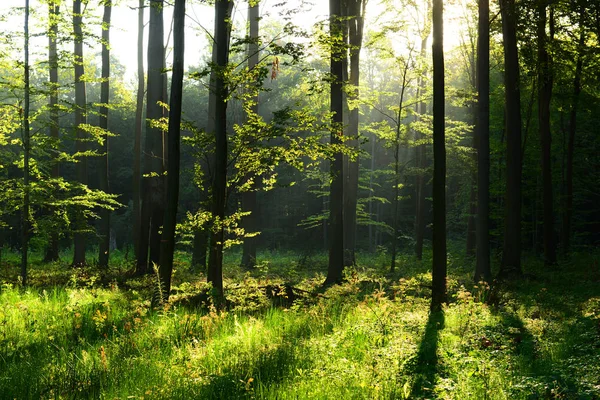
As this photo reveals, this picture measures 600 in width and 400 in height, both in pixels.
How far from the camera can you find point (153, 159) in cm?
1330

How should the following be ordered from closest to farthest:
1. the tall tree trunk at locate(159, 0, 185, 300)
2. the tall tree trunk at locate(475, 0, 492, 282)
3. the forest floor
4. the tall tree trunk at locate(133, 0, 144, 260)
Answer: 1. the forest floor
2. the tall tree trunk at locate(159, 0, 185, 300)
3. the tall tree trunk at locate(475, 0, 492, 282)
4. the tall tree trunk at locate(133, 0, 144, 260)

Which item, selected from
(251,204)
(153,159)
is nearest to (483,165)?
(251,204)

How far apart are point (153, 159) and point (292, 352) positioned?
951 cm

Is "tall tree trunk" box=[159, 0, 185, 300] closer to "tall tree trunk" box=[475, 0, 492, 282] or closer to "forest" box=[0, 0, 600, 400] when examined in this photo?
"forest" box=[0, 0, 600, 400]

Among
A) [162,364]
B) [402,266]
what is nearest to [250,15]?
[402,266]

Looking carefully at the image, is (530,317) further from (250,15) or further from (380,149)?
(380,149)

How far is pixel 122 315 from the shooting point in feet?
23.0

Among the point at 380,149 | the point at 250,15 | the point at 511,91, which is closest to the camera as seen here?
the point at 511,91

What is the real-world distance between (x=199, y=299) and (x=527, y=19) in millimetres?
12261

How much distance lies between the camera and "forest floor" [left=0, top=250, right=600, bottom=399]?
158 inches

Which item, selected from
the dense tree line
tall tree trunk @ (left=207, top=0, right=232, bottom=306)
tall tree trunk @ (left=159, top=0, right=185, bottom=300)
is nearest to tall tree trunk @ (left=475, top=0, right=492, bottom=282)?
the dense tree line

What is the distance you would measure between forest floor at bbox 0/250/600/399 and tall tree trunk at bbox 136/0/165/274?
4.37 meters

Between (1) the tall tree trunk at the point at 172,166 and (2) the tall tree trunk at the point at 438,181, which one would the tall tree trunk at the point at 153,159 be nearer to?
(1) the tall tree trunk at the point at 172,166

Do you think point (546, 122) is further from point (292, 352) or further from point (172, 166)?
point (292, 352)
